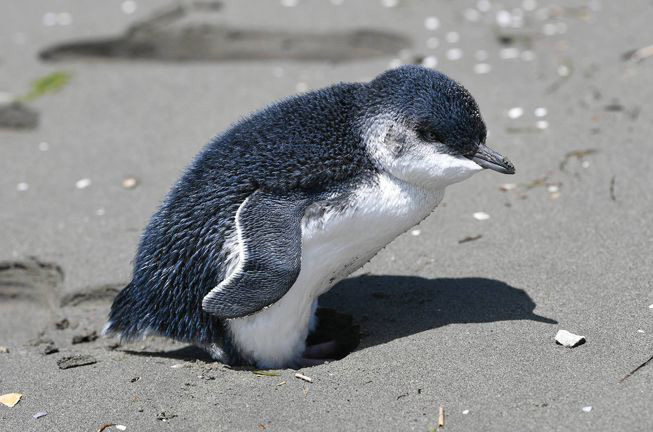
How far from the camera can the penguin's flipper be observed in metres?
3.46

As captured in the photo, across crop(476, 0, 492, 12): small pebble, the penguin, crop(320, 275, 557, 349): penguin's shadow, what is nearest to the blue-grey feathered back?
the penguin

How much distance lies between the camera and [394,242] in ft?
15.5

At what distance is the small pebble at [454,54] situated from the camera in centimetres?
673

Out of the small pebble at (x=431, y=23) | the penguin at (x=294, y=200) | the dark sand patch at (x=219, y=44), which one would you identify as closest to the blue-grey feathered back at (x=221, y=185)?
the penguin at (x=294, y=200)

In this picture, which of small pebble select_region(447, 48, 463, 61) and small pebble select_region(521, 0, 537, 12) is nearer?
small pebble select_region(447, 48, 463, 61)

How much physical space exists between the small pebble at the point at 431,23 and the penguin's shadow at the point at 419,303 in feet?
10.8

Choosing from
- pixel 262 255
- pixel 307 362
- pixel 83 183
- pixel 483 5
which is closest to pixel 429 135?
pixel 262 255

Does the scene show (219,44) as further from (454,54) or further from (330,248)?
(330,248)

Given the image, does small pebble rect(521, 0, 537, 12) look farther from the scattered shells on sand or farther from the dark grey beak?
the scattered shells on sand

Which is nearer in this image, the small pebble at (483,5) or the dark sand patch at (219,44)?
the dark sand patch at (219,44)

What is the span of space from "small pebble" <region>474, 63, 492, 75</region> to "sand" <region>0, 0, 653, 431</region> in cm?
2

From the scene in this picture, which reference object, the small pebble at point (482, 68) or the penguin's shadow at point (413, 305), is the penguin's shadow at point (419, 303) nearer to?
the penguin's shadow at point (413, 305)

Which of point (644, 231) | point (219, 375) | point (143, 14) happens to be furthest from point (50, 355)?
point (143, 14)

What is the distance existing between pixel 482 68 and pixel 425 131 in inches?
123
